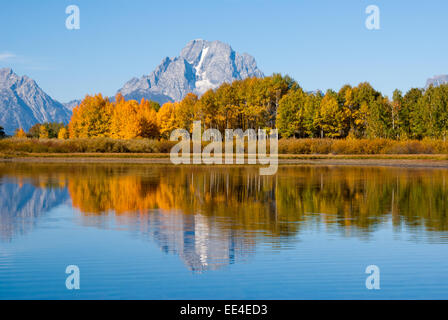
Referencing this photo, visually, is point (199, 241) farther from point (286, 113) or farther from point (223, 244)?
point (286, 113)

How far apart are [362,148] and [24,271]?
2113 inches

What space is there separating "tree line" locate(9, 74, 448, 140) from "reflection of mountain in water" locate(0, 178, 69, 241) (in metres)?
56.3

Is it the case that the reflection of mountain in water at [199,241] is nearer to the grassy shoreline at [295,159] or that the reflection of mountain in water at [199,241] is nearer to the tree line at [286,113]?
the grassy shoreline at [295,159]

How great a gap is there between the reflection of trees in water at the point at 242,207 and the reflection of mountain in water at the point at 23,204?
0.59 meters

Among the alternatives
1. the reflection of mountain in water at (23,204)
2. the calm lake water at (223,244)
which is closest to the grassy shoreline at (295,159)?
the reflection of mountain in water at (23,204)

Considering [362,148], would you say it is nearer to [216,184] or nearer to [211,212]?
[216,184]

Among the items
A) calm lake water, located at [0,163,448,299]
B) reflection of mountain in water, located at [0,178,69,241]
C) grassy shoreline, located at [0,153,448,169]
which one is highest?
grassy shoreline, located at [0,153,448,169]

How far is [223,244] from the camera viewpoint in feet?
41.5

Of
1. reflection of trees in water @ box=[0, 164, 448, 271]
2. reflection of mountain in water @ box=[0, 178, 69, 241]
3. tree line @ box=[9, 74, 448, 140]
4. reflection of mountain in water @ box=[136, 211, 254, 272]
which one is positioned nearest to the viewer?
reflection of mountain in water @ box=[136, 211, 254, 272]

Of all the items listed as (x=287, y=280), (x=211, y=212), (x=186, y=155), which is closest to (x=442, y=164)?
(x=186, y=155)

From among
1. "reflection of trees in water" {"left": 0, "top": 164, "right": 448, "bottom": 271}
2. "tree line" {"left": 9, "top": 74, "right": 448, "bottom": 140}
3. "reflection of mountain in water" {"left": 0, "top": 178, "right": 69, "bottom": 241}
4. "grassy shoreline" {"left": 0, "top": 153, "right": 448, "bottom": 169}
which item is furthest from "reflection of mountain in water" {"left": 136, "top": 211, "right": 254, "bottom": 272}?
"tree line" {"left": 9, "top": 74, "right": 448, "bottom": 140}

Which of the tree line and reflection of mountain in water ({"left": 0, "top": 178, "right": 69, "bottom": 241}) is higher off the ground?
the tree line

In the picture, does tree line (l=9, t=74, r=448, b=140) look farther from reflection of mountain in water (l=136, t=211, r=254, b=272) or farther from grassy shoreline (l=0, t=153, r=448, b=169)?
reflection of mountain in water (l=136, t=211, r=254, b=272)

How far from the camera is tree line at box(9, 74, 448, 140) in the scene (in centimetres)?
7644
